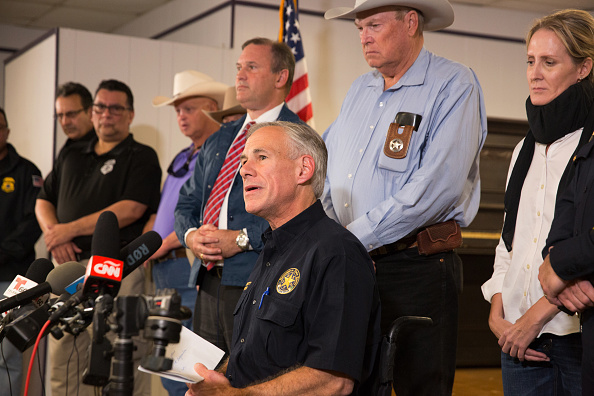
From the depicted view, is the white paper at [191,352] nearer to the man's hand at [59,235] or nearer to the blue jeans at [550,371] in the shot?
the blue jeans at [550,371]

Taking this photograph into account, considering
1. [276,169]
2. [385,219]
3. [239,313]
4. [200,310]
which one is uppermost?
[276,169]

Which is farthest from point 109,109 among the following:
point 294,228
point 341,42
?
point 294,228

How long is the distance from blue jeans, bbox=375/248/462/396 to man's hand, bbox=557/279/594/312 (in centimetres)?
51

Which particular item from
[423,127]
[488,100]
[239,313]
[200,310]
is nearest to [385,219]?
[423,127]

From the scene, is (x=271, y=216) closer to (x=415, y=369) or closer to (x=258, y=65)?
(x=415, y=369)

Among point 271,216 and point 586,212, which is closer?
point 586,212

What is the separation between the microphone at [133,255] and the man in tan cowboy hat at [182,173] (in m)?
2.10

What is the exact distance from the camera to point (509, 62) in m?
6.32

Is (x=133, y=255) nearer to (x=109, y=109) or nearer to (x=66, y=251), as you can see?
(x=66, y=251)

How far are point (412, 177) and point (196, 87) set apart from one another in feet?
7.58

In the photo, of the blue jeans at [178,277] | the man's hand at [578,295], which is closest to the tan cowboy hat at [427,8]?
the man's hand at [578,295]

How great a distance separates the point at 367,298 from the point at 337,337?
0.44 ft

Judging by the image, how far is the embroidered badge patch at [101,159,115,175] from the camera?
428 centimetres

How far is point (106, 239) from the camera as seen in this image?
4.75 ft
